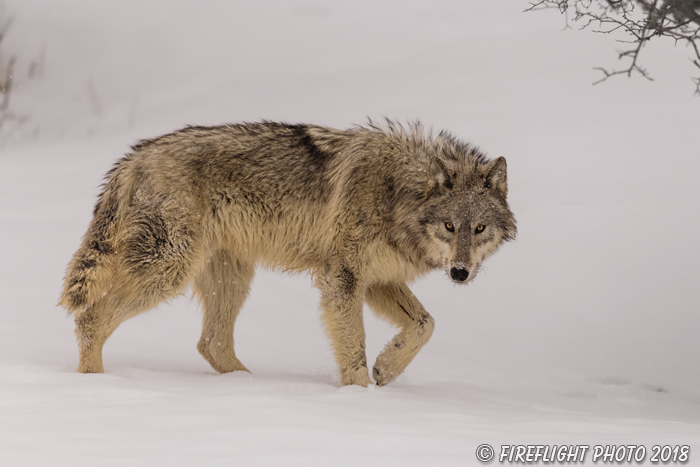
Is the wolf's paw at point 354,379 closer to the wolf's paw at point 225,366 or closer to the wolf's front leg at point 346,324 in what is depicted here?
the wolf's front leg at point 346,324

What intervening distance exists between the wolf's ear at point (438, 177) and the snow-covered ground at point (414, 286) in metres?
1.56

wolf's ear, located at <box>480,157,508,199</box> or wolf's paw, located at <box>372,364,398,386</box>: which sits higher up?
wolf's ear, located at <box>480,157,508,199</box>

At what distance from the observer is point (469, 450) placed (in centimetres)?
390

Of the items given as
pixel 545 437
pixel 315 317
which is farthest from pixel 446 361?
pixel 545 437

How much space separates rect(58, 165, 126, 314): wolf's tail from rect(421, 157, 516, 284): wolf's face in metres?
2.37

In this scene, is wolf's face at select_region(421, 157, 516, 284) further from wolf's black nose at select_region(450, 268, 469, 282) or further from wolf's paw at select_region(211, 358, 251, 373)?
wolf's paw at select_region(211, 358, 251, 373)

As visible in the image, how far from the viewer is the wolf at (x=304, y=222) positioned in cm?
611

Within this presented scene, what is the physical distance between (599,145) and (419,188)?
380 inches

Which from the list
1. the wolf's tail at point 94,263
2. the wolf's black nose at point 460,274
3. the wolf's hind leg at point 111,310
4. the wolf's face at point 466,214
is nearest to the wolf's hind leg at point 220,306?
the wolf's hind leg at point 111,310

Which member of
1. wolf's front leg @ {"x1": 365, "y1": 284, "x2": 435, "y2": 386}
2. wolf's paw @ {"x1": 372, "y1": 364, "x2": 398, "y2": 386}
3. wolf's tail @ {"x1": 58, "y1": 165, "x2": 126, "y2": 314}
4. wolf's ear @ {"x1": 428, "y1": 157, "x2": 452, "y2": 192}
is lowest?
wolf's paw @ {"x1": 372, "y1": 364, "x2": 398, "y2": 386}

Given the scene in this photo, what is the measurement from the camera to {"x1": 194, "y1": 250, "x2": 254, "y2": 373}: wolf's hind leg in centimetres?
689

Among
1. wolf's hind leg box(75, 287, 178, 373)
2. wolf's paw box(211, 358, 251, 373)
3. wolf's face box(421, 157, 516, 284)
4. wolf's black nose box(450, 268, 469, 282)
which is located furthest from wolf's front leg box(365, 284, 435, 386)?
wolf's hind leg box(75, 287, 178, 373)

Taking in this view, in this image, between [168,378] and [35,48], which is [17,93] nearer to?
[35,48]

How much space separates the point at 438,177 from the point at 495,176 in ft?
1.45
